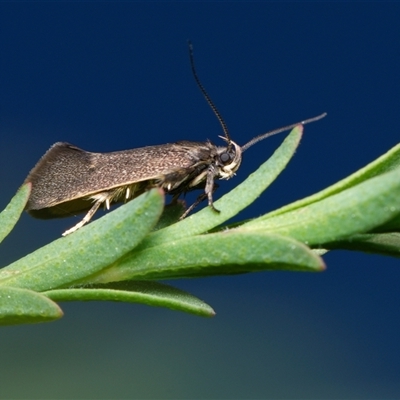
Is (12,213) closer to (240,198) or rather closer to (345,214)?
(240,198)

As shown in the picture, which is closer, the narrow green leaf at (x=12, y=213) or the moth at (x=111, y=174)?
the narrow green leaf at (x=12, y=213)

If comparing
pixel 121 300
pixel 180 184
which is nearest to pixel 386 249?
pixel 121 300

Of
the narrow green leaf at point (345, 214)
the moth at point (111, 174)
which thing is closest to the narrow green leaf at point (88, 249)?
the narrow green leaf at point (345, 214)

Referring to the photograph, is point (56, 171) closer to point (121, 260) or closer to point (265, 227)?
point (121, 260)

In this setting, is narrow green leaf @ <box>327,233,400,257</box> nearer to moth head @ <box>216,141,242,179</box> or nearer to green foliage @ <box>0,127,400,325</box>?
green foliage @ <box>0,127,400,325</box>

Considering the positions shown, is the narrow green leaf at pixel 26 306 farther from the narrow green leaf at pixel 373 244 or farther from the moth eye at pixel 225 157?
the moth eye at pixel 225 157

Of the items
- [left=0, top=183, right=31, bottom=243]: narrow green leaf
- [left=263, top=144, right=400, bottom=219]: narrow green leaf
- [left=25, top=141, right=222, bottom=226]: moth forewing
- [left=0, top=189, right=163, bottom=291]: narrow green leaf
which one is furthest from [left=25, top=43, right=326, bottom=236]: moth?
[left=263, top=144, right=400, bottom=219]: narrow green leaf
